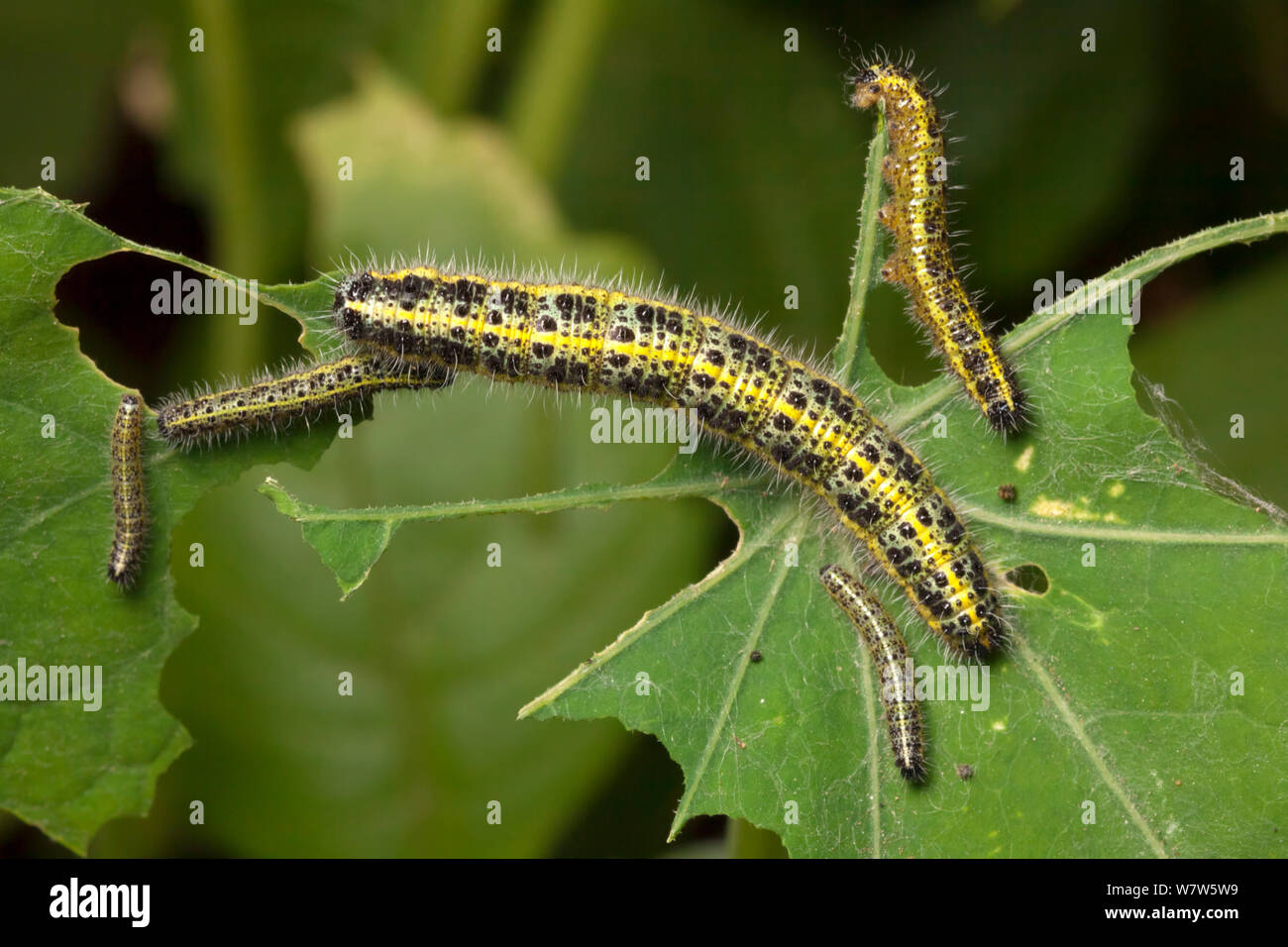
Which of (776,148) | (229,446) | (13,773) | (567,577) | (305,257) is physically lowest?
(13,773)

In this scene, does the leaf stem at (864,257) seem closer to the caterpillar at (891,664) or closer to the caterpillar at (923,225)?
the caterpillar at (923,225)

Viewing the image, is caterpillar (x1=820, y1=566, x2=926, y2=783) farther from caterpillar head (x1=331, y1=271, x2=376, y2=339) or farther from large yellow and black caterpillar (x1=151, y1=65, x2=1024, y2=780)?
caterpillar head (x1=331, y1=271, x2=376, y2=339)

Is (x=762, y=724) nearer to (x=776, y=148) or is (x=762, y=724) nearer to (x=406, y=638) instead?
(x=406, y=638)

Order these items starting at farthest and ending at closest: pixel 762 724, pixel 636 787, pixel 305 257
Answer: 1. pixel 305 257
2. pixel 636 787
3. pixel 762 724

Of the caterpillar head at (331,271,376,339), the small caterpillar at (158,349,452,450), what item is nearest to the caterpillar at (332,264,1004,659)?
the caterpillar head at (331,271,376,339)

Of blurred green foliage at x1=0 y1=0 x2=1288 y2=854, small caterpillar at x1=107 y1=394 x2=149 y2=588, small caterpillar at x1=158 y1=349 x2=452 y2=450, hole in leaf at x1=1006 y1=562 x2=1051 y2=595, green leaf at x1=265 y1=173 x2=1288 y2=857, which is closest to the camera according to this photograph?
green leaf at x1=265 y1=173 x2=1288 y2=857

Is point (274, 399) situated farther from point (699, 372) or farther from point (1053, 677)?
point (1053, 677)

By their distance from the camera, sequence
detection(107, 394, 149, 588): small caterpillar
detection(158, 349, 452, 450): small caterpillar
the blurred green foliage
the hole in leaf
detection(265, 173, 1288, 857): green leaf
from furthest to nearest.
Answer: the blurred green foliage < the hole in leaf < detection(158, 349, 452, 450): small caterpillar < detection(107, 394, 149, 588): small caterpillar < detection(265, 173, 1288, 857): green leaf
